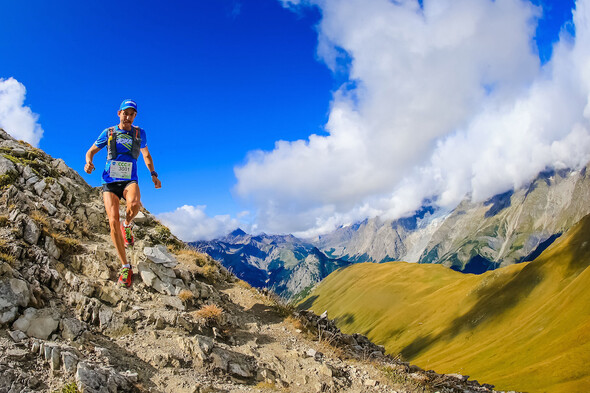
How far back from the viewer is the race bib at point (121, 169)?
10102mm

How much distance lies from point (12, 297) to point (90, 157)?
431 centimetres

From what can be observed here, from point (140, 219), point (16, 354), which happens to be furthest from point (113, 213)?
point (140, 219)

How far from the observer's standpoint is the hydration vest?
10.2 metres

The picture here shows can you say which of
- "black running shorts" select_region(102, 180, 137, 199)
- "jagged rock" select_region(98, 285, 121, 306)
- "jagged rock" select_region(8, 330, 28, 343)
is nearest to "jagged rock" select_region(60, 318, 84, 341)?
"jagged rock" select_region(8, 330, 28, 343)

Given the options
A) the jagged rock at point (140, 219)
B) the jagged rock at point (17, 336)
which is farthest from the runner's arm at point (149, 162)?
the jagged rock at point (140, 219)

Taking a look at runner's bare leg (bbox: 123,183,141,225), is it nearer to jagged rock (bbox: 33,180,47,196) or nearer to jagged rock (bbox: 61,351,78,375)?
jagged rock (bbox: 61,351,78,375)

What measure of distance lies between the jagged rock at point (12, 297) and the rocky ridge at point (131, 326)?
0.08 feet

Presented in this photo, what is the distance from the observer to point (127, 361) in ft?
27.4

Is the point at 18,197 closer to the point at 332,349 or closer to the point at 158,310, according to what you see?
the point at 158,310

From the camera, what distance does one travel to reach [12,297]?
329 inches

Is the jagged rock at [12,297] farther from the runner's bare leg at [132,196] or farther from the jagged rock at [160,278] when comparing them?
the jagged rock at [160,278]

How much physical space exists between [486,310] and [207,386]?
200499mm

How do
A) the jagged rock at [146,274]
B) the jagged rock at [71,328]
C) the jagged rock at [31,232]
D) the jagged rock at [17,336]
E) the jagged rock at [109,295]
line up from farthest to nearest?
the jagged rock at [146,274] < the jagged rock at [31,232] < the jagged rock at [109,295] < the jagged rock at [71,328] < the jagged rock at [17,336]

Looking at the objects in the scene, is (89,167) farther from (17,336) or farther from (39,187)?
(39,187)
